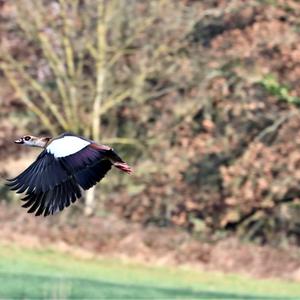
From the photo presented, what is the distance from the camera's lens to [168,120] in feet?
72.6

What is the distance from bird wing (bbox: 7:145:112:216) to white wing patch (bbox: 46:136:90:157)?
1.1 inches

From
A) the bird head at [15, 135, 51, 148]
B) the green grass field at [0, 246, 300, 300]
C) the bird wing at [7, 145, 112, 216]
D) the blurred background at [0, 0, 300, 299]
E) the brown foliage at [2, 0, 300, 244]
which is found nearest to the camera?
the bird wing at [7, 145, 112, 216]

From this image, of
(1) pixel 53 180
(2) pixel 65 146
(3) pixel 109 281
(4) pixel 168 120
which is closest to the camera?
(1) pixel 53 180

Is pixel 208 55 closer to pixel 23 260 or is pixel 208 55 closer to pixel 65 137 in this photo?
pixel 23 260

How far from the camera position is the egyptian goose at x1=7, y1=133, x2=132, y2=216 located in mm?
8633

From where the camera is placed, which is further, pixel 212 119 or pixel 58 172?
pixel 212 119

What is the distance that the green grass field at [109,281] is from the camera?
1461 centimetres

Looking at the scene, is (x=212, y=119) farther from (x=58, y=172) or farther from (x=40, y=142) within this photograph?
(x=58, y=172)

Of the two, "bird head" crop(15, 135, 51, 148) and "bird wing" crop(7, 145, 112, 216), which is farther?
"bird head" crop(15, 135, 51, 148)

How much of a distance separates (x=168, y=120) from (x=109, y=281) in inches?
225

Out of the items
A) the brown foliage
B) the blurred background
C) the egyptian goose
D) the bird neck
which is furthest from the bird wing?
the brown foliage

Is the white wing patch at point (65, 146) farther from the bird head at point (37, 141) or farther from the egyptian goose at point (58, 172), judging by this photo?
the bird head at point (37, 141)

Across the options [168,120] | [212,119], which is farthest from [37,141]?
[212,119]

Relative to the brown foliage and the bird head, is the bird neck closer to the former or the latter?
the bird head
